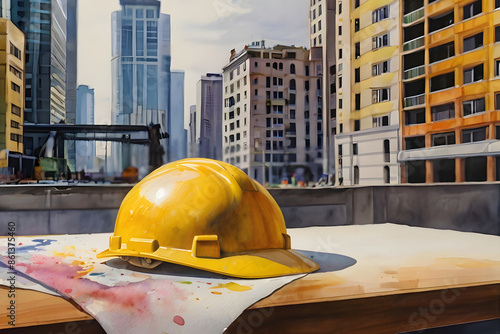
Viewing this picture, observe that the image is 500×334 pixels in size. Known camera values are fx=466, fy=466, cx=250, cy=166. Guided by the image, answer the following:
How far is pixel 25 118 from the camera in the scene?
422 cm

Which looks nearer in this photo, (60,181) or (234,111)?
(60,181)

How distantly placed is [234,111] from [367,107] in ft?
4.65

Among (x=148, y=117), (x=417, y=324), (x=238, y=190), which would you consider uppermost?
(x=148, y=117)

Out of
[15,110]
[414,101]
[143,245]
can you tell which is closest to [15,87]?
[15,110]

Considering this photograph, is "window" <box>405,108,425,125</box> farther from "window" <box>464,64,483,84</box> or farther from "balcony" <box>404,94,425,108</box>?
"window" <box>464,64,483,84</box>

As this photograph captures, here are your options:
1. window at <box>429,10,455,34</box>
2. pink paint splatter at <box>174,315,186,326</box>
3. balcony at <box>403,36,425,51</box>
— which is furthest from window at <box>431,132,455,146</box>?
pink paint splatter at <box>174,315,186,326</box>

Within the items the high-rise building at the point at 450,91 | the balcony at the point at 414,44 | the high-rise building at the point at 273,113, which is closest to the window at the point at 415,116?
the high-rise building at the point at 450,91

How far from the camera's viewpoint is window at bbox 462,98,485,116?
14.0 feet

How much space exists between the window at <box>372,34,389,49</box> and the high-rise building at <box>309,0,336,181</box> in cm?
41

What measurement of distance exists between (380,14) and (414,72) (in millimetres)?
707

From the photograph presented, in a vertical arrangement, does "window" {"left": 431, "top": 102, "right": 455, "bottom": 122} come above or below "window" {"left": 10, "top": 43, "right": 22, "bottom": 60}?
below

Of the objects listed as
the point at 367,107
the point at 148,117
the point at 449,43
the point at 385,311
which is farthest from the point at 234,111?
the point at 385,311

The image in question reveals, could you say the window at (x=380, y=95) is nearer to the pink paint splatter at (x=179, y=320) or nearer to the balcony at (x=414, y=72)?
the balcony at (x=414, y=72)

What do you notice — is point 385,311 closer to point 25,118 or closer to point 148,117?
point 148,117
